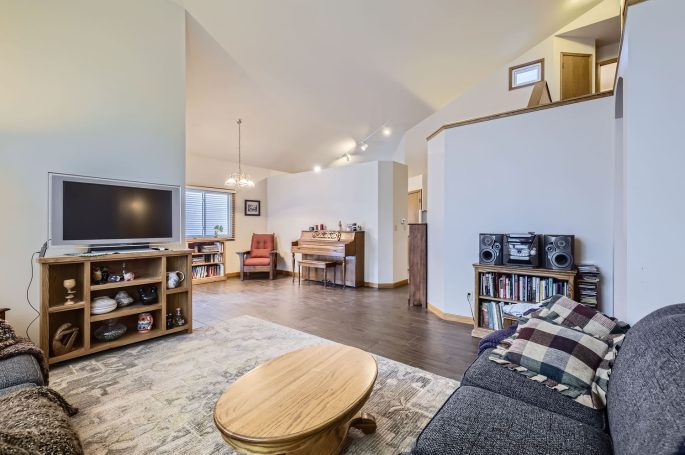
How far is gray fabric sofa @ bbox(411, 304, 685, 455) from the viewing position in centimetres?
76

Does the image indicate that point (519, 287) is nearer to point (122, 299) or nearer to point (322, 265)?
point (322, 265)

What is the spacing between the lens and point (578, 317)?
1.68 metres

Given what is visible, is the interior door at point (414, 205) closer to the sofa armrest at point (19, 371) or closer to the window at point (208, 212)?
the window at point (208, 212)

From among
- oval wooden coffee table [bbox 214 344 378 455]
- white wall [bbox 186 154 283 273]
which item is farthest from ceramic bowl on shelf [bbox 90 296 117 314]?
white wall [bbox 186 154 283 273]

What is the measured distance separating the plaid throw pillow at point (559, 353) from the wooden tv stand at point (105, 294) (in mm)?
3147

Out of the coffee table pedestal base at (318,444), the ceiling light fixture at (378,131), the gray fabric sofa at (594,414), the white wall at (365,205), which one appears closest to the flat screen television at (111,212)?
the coffee table pedestal base at (318,444)

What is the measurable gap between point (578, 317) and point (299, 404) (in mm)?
1555

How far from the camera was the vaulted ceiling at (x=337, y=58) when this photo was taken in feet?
12.8

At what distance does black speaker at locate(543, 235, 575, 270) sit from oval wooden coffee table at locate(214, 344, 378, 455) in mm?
2232

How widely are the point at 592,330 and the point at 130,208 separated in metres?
3.79

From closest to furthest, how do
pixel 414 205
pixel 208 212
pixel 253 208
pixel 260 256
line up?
pixel 208 212 → pixel 260 256 → pixel 253 208 → pixel 414 205

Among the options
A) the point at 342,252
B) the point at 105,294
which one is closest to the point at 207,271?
the point at 342,252

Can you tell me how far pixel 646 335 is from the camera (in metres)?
1.10

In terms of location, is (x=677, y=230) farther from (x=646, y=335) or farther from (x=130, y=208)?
(x=130, y=208)
